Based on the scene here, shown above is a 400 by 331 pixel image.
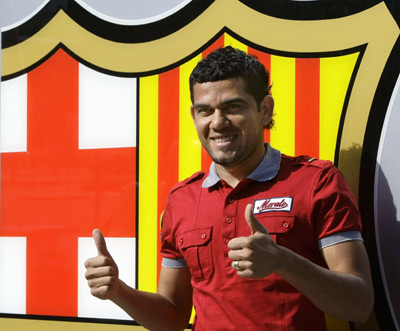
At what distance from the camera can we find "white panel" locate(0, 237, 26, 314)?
195 cm

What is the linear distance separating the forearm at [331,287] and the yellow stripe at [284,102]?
19.8 inches

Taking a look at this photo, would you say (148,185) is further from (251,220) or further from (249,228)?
(251,220)

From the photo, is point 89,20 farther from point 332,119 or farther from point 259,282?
point 259,282

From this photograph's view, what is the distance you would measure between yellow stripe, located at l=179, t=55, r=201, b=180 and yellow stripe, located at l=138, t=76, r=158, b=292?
0.29ft

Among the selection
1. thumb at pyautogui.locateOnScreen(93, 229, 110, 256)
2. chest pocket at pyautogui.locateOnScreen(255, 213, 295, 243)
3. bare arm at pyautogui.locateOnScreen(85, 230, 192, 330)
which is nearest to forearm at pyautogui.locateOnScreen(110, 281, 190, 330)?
bare arm at pyautogui.locateOnScreen(85, 230, 192, 330)

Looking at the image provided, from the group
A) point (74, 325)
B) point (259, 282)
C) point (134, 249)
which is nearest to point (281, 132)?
point (259, 282)

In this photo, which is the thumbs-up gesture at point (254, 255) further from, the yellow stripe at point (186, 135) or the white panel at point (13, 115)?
the white panel at point (13, 115)

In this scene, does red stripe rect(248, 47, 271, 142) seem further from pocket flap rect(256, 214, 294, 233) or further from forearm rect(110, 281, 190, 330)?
forearm rect(110, 281, 190, 330)

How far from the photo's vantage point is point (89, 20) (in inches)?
74.2

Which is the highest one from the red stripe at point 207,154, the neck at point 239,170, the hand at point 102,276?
the red stripe at point 207,154

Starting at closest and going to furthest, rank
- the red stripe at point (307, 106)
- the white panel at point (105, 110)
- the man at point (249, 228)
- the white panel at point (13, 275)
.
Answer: the man at point (249, 228) → the red stripe at point (307, 106) → the white panel at point (105, 110) → the white panel at point (13, 275)

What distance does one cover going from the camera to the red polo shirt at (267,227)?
135 centimetres

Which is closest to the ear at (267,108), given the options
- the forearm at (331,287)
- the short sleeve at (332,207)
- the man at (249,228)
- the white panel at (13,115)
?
the man at (249,228)

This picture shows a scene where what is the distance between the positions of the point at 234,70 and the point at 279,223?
0.41 metres
